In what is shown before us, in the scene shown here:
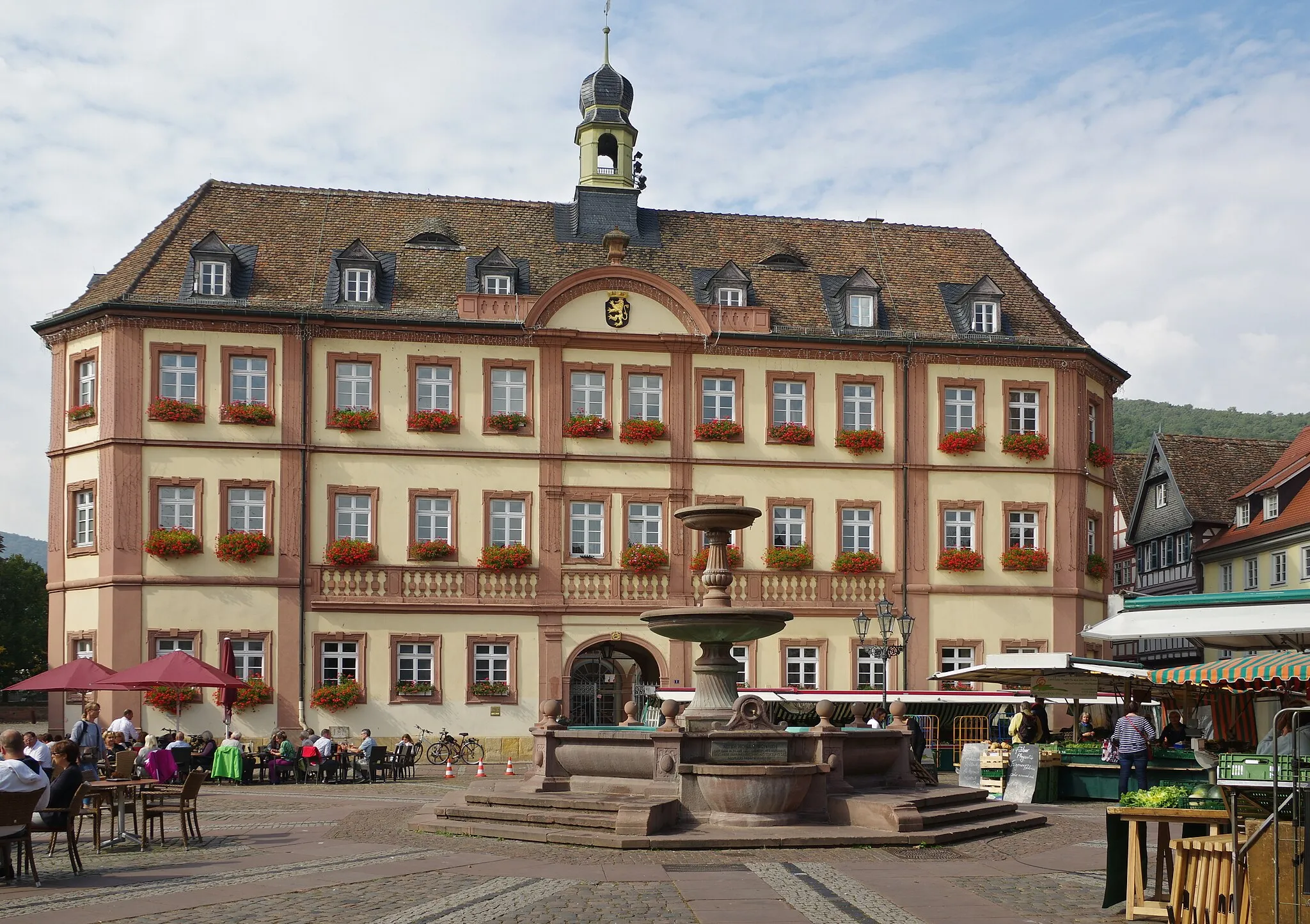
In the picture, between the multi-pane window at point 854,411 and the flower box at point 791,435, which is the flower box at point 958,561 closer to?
the multi-pane window at point 854,411

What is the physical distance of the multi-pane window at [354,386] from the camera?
38.2 meters

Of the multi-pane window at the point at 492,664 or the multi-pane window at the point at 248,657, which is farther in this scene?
the multi-pane window at the point at 492,664

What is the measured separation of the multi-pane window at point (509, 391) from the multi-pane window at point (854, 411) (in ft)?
25.0

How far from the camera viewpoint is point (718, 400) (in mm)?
39594

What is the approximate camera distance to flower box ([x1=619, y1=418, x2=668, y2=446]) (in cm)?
3872

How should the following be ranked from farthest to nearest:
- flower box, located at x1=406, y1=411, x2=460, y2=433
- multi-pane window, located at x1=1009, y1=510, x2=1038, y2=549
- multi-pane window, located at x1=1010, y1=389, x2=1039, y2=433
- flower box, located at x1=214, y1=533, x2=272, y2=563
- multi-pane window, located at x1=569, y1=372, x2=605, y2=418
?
multi-pane window, located at x1=1010, y1=389, x2=1039, y2=433
multi-pane window, located at x1=1009, y1=510, x2=1038, y2=549
multi-pane window, located at x1=569, y1=372, x2=605, y2=418
flower box, located at x1=406, y1=411, x2=460, y2=433
flower box, located at x1=214, y1=533, x2=272, y2=563

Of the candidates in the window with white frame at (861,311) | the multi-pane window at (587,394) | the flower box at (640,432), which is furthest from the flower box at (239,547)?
the window with white frame at (861,311)

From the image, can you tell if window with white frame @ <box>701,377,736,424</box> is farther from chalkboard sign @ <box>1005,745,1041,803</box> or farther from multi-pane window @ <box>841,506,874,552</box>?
chalkboard sign @ <box>1005,745,1041,803</box>

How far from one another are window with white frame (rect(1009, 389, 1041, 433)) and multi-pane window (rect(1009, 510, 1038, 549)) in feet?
6.63

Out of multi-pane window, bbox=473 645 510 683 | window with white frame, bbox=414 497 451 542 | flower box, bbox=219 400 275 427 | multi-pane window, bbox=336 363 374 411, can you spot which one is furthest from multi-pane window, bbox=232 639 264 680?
multi-pane window, bbox=336 363 374 411

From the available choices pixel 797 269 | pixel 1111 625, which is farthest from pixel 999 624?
pixel 1111 625

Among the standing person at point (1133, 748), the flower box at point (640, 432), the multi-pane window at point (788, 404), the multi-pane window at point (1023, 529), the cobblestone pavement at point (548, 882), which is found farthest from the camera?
the multi-pane window at point (1023, 529)

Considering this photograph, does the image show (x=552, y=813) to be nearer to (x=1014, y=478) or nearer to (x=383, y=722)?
(x=383, y=722)

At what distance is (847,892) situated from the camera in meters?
13.8
